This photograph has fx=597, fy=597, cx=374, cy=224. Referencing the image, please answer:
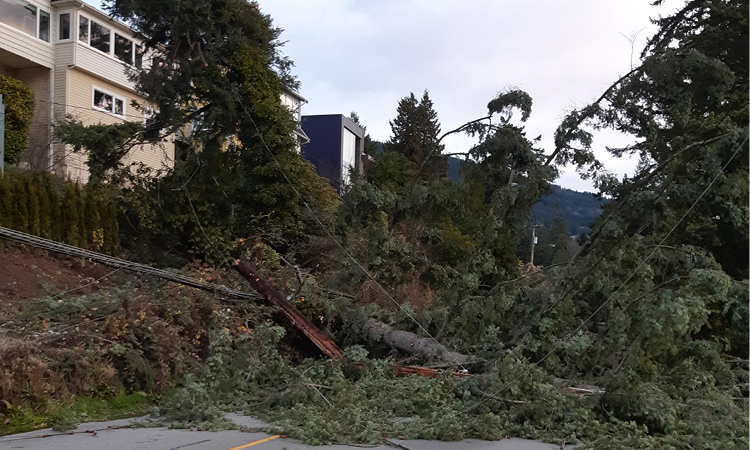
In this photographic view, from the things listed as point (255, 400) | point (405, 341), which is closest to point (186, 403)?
point (255, 400)

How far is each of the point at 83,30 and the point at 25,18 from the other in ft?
5.35

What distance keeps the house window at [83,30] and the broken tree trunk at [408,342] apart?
15.1 m

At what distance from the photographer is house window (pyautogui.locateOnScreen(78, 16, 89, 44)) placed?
19078 mm

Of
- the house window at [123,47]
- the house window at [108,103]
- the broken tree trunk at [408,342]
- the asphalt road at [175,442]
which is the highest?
the house window at [123,47]

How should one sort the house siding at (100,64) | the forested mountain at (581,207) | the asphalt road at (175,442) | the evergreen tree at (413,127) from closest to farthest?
the asphalt road at (175,442), the forested mountain at (581,207), the house siding at (100,64), the evergreen tree at (413,127)

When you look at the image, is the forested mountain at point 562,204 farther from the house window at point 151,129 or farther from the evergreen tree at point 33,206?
the evergreen tree at point 33,206

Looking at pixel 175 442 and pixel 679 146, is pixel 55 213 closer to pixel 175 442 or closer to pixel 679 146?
pixel 175 442

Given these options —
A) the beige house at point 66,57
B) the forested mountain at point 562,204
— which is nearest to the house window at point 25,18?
the beige house at point 66,57

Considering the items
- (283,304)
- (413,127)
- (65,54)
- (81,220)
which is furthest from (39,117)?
(413,127)

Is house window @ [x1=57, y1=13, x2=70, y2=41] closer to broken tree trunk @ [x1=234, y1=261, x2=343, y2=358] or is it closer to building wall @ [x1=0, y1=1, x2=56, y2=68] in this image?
building wall @ [x1=0, y1=1, x2=56, y2=68]

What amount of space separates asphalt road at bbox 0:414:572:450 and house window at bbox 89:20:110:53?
16859 mm

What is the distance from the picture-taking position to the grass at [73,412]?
614cm

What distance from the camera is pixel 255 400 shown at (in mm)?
7887

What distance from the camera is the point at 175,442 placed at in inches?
→ 228
